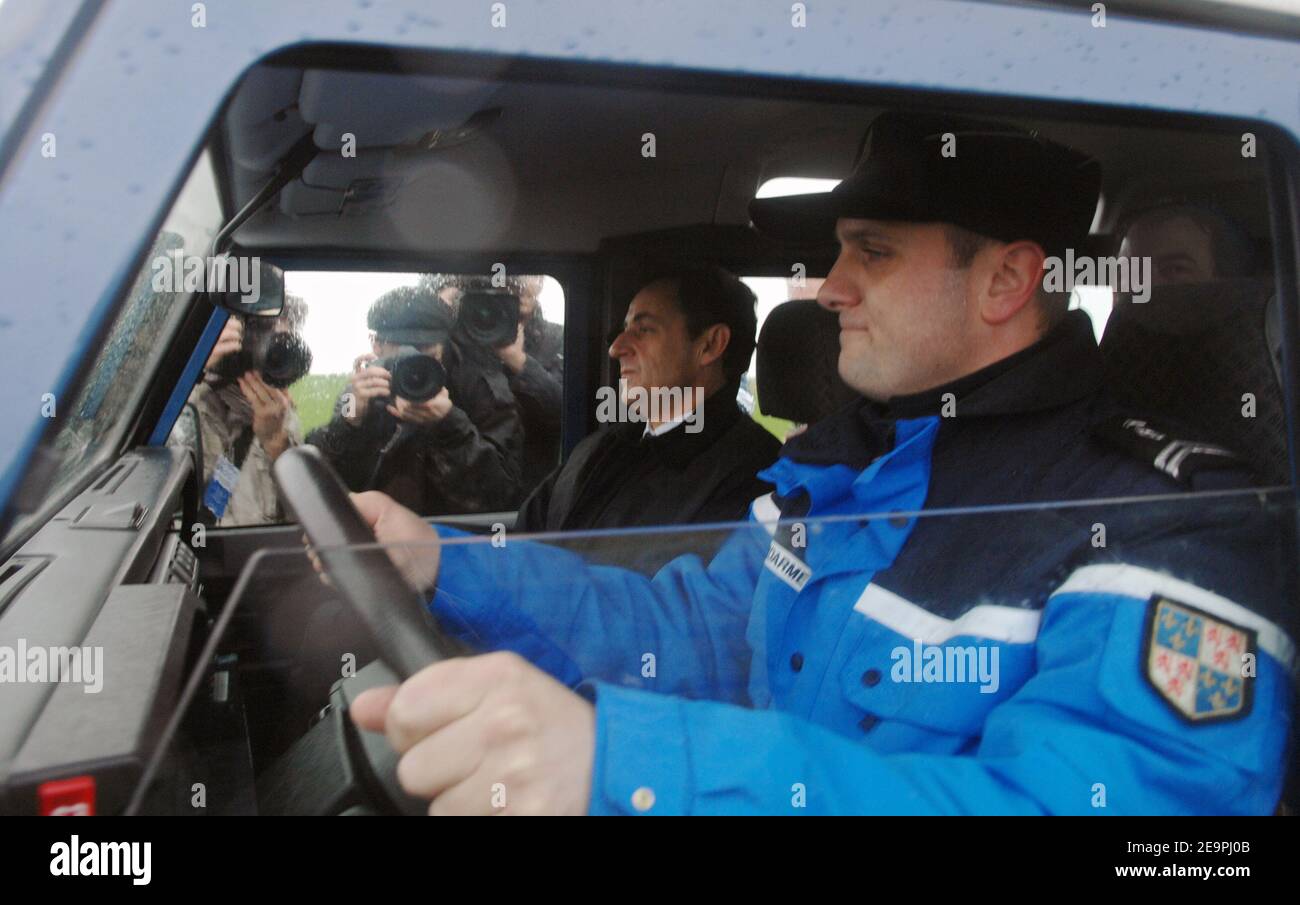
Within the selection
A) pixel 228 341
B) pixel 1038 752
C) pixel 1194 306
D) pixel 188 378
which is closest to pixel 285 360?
pixel 228 341

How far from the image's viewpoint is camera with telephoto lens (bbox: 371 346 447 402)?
2.88 metres

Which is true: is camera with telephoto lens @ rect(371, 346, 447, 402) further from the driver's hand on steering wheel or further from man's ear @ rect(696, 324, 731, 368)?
the driver's hand on steering wheel

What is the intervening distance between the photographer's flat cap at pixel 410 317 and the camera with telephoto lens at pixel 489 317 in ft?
0.17

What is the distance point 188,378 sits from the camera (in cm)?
281

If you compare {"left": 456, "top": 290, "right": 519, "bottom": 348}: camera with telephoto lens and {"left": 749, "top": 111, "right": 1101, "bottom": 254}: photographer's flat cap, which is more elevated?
{"left": 456, "top": 290, "right": 519, "bottom": 348}: camera with telephoto lens

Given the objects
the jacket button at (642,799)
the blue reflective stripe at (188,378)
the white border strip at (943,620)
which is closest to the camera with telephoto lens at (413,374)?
the blue reflective stripe at (188,378)

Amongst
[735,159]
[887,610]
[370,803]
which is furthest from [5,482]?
[735,159]

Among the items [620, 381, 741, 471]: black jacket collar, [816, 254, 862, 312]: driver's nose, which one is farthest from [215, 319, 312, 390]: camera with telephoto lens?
[816, 254, 862, 312]: driver's nose

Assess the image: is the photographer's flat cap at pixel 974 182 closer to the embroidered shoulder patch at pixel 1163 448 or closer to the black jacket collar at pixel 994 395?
the black jacket collar at pixel 994 395

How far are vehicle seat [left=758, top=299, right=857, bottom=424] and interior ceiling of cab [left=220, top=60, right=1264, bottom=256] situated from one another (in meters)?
0.33

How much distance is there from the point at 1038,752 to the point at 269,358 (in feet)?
7.86

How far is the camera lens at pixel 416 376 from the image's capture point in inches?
114

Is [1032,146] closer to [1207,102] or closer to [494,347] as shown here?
[1207,102]

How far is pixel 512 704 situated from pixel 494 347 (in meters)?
2.25
